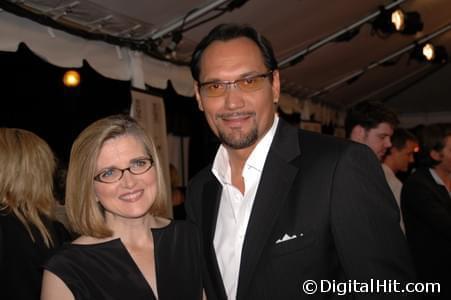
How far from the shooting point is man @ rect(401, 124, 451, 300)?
10.1 feet

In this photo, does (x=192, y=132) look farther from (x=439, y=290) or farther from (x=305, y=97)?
(x=439, y=290)

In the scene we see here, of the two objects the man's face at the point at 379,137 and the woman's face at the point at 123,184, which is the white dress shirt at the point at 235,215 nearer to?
the woman's face at the point at 123,184

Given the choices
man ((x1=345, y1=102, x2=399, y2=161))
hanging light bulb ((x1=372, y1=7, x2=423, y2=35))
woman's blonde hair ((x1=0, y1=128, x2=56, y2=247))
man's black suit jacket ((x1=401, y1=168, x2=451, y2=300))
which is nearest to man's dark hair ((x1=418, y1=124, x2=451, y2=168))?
man's black suit jacket ((x1=401, y1=168, x2=451, y2=300))

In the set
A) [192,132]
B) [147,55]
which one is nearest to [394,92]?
[192,132]

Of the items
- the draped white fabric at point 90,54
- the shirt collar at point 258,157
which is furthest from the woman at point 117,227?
the draped white fabric at point 90,54

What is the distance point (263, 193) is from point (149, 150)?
496 mm

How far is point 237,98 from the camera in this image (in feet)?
5.55

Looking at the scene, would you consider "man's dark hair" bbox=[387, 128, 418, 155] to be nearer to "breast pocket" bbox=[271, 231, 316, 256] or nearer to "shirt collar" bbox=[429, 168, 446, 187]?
"shirt collar" bbox=[429, 168, 446, 187]

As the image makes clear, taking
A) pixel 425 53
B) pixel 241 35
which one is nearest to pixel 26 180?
pixel 241 35

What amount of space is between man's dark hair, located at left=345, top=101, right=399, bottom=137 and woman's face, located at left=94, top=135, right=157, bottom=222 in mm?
1959

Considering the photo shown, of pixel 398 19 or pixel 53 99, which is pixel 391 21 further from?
pixel 53 99

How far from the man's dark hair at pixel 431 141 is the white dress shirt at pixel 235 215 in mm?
1956

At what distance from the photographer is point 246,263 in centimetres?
157

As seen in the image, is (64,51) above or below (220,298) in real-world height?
above
